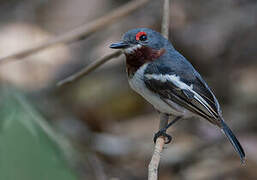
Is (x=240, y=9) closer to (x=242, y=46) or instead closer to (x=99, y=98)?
(x=242, y=46)

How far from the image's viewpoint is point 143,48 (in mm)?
3684

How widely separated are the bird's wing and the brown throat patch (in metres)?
0.08

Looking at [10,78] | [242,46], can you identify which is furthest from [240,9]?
[10,78]

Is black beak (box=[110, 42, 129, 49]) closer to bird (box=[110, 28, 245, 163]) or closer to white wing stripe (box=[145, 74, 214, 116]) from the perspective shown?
bird (box=[110, 28, 245, 163])

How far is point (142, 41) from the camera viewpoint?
12.0ft

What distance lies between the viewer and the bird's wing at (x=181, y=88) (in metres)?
3.57

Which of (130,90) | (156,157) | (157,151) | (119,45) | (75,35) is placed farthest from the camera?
(130,90)

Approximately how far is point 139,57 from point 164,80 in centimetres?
27

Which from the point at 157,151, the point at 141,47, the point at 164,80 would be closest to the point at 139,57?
the point at 141,47

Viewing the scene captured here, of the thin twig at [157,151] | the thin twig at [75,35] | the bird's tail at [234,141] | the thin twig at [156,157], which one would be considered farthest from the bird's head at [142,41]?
the bird's tail at [234,141]

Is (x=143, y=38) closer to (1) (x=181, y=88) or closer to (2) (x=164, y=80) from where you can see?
(2) (x=164, y=80)

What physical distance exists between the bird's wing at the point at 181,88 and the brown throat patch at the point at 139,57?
0.08m

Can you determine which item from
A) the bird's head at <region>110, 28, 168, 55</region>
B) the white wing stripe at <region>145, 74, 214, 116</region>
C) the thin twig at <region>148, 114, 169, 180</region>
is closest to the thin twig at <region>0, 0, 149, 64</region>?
the bird's head at <region>110, 28, 168, 55</region>

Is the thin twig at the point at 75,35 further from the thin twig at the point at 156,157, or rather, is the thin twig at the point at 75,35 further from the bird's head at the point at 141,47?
the thin twig at the point at 156,157
